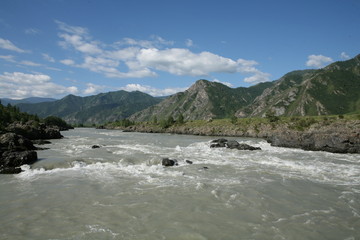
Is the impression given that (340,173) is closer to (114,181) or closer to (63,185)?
(114,181)

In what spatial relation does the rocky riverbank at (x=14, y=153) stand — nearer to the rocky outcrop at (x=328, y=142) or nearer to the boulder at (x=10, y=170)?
the boulder at (x=10, y=170)

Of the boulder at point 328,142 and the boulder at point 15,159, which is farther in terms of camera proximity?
the boulder at point 328,142

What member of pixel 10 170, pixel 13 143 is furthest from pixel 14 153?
pixel 13 143

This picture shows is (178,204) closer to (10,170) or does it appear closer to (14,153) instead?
(10,170)

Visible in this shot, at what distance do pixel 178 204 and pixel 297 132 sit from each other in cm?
6033

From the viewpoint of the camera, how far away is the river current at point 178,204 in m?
13.3

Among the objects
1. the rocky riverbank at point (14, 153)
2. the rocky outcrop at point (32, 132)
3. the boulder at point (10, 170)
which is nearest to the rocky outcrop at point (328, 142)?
the rocky riverbank at point (14, 153)

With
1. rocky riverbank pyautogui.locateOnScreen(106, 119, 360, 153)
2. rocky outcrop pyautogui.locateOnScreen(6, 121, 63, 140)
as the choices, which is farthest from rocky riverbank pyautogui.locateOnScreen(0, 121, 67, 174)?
rocky riverbank pyautogui.locateOnScreen(106, 119, 360, 153)

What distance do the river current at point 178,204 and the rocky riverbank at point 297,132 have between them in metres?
27.1

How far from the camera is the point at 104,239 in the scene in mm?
12180

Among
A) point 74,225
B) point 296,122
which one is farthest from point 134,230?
point 296,122

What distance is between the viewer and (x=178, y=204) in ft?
57.7

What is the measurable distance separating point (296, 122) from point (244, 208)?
4405 inches

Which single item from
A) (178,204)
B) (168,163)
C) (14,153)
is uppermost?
(14,153)
